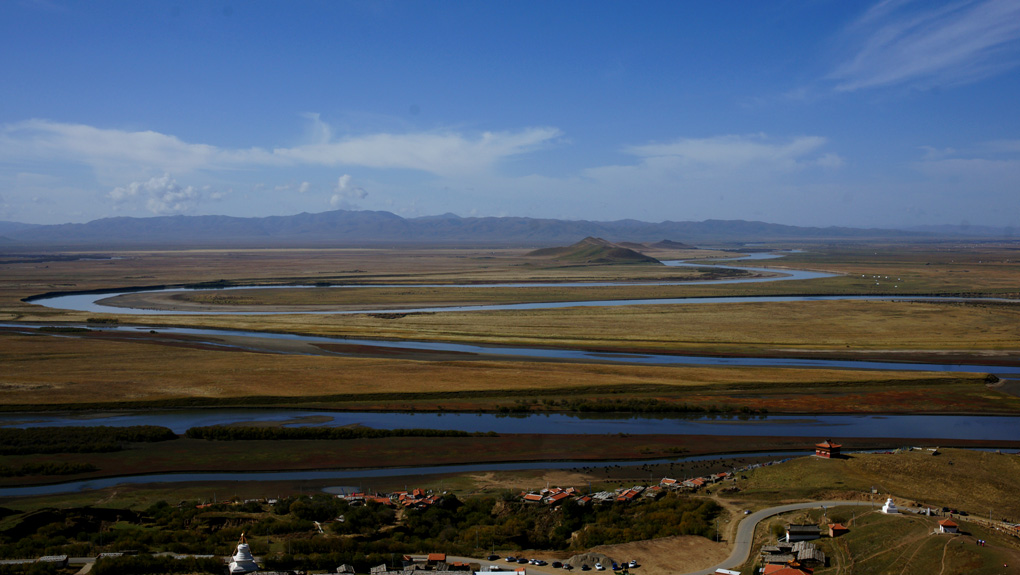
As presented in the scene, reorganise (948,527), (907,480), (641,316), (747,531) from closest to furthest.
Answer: (948,527), (747,531), (907,480), (641,316)

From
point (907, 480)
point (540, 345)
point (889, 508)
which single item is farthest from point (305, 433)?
point (540, 345)

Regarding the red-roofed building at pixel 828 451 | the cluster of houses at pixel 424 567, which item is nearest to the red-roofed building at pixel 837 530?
the red-roofed building at pixel 828 451

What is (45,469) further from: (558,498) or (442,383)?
(442,383)

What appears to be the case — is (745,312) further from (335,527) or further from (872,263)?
(872,263)

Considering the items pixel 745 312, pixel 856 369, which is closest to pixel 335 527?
pixel 856 369

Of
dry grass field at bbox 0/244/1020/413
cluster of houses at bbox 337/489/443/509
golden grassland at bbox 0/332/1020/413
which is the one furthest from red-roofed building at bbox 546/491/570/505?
dry grass field at bbox 0/244/1020/413

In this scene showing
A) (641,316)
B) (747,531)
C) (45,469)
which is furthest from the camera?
(641,316)
